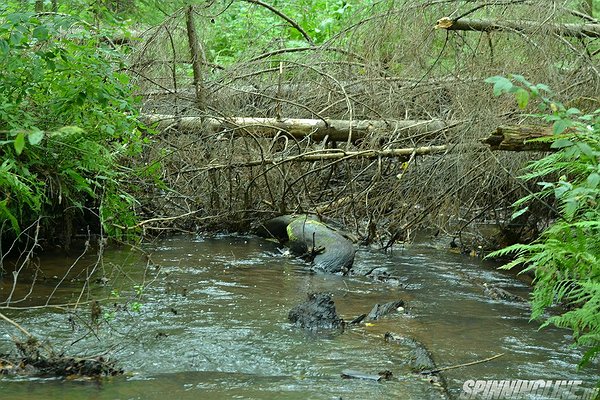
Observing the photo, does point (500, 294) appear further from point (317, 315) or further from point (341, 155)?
point (341, 155)

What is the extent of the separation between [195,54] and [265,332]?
5327 millimetres

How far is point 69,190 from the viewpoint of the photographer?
7449mm

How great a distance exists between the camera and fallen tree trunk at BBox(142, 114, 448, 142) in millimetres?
9359

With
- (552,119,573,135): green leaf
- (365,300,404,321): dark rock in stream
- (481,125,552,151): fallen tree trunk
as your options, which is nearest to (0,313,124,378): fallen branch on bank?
(365,300,404,321): dark rock in stream

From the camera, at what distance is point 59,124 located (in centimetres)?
686

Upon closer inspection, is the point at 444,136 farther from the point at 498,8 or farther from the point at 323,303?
the point at 323,303

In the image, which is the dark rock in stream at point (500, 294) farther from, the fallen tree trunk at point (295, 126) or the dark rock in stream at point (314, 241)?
the fallen tree trunk at point (295, 126)

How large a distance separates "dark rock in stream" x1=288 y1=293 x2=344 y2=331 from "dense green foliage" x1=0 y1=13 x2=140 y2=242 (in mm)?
2091

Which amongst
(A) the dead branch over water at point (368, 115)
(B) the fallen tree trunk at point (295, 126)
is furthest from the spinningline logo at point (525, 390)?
(B) the fallen tree trunk at point (295, 126)

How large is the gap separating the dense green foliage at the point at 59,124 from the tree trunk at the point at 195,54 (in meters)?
2.14

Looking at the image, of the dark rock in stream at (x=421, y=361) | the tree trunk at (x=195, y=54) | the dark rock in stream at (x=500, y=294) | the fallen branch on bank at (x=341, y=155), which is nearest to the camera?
the dark rock in stream at (x=421, y=361)

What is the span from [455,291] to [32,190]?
3720mm

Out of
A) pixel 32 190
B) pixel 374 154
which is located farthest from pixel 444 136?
pixel 32 190

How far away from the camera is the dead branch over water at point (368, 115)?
792 centimetres
